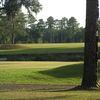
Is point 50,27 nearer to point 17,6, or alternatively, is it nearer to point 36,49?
point 36,49

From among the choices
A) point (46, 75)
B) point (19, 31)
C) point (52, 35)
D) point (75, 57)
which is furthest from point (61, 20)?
point (46, 75)

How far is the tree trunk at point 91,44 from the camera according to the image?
1463cm

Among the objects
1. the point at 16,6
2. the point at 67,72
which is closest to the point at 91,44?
the point at 67,72

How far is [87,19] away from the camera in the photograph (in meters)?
14.7

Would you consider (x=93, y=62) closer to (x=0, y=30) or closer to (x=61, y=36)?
(x=0, y=30)

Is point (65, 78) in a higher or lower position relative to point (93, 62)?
lower

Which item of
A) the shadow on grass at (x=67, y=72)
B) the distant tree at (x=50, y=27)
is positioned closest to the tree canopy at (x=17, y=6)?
the shadow on grass at (x=67, y=72)

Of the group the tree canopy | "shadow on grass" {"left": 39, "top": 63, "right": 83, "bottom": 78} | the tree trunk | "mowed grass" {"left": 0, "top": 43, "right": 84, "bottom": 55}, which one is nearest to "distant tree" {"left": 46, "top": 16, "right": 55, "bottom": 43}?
"mowed grass" {"left": 0, "top": 43, "right": 84, "bottom": 55}

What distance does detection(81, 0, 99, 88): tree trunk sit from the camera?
14633 mm

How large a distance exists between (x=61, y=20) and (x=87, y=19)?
554 ft

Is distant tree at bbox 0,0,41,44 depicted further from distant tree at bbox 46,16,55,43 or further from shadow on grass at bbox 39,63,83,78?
distant tree at bbox 46,16,55,43

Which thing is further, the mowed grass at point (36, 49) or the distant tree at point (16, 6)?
the mowed grass at point (36, 49)

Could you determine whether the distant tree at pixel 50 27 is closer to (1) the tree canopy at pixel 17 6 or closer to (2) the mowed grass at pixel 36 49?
(2) the mowed grass at pixel 36 49

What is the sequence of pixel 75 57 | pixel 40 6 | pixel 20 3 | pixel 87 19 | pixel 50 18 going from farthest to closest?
pixel 50 18
pixel 75 57
pixel 40 6
pixel 20 3
pixel 87 19
